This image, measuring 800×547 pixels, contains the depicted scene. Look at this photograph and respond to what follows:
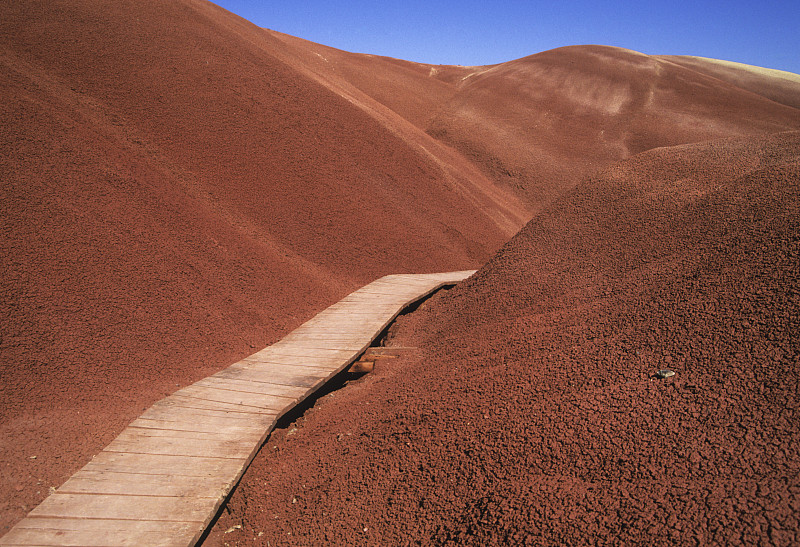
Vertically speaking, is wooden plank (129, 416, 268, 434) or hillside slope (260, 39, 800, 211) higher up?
hillside slope (260, 39, 800, 211)

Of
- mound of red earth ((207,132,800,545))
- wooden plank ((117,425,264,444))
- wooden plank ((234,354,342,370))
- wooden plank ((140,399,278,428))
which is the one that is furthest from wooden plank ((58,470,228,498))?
wooden plank ((234,354,342,370))

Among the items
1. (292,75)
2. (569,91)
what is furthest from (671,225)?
(569,91)

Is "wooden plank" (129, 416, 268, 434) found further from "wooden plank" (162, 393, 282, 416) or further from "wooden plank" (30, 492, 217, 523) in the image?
"wooden plank" (30, 492, 217, 523)

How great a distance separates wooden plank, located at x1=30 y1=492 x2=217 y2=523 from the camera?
96.5 inches

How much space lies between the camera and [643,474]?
80.2 inches

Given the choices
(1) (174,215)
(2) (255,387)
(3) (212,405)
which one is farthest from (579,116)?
(3) (212,405)

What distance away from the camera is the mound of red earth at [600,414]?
1.94 meters

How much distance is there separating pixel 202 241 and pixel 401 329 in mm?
2406

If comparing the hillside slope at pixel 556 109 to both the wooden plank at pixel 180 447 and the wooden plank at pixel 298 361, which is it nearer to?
the wooden plank at pixel 298 361

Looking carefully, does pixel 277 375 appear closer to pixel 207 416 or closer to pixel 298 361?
pixel 298 361

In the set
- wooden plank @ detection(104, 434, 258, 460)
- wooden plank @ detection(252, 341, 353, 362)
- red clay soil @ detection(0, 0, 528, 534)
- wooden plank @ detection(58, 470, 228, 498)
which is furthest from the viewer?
wooden plank @ detection(252, 341, 353, 362)

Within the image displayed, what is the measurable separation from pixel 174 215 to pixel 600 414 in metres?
4.95

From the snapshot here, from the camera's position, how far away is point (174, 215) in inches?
229

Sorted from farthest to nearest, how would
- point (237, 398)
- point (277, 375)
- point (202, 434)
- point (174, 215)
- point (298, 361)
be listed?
1. point (174, 215)
2. point (298, 361)
3. point (277, 375)
4. point (237, 398)
5. point (202, 434)
